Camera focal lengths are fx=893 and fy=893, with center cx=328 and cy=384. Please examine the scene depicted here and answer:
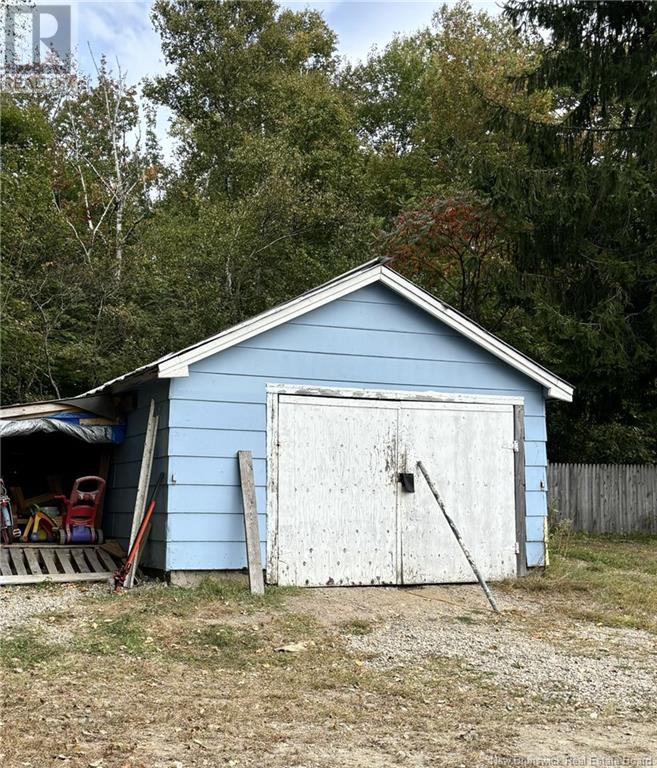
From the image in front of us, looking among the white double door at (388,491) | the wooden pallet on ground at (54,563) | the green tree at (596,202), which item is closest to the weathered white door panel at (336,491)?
the white double door at (388,491)

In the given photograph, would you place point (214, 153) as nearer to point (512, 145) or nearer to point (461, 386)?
point (512, 145)

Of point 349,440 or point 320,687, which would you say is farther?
point 349,440

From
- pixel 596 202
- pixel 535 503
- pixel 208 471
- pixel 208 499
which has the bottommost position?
pixel 535 503

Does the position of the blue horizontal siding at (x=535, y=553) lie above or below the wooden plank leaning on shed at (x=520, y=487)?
below

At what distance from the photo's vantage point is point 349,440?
1059 centimetres

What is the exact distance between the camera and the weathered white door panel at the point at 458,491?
10.8 m

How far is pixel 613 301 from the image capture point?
18031 millimetres

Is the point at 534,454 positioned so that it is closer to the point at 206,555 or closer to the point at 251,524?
the point at 251,524

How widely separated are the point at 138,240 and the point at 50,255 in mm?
3904

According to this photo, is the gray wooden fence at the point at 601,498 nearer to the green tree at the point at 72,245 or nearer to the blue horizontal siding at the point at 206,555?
the blue horizontal siding at the point at 206,555

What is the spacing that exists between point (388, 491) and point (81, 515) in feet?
12.9

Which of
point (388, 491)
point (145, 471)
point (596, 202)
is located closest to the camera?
point (145, 471)

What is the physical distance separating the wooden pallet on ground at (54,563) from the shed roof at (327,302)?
205 centimetres

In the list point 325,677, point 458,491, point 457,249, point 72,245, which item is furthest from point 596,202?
point 325,677
